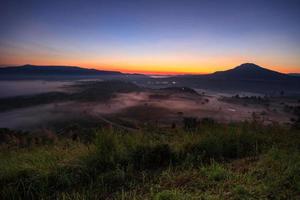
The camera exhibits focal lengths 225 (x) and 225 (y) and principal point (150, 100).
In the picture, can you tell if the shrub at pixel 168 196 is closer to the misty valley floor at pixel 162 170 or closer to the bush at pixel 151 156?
the misty valley floor at pixel 162 170

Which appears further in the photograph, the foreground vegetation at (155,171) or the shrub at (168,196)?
the foreground vegetation at (155,171)

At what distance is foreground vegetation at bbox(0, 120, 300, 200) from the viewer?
2941 mm

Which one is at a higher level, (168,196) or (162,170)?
(168,196)

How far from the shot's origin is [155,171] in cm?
377

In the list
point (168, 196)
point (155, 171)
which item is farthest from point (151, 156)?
point (168, 196)

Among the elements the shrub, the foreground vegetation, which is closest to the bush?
the foreground vegetation

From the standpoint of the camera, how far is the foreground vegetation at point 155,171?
2941 mm

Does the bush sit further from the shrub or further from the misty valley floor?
the shrub

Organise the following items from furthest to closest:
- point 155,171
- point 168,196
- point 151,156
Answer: point 151,156 → point 155,171 → point 168,196

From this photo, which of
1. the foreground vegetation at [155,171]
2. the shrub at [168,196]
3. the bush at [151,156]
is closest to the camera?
the shrub at [168,196]

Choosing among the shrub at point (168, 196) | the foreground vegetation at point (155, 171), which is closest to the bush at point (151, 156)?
the foreground vegetation at point (155, 171)

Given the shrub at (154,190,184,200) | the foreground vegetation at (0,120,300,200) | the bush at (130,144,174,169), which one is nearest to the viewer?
the shrub at (154,190,184,200)

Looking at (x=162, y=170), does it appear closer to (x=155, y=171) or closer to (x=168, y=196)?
(x=155, y=171)

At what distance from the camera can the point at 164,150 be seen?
14.3 feet
